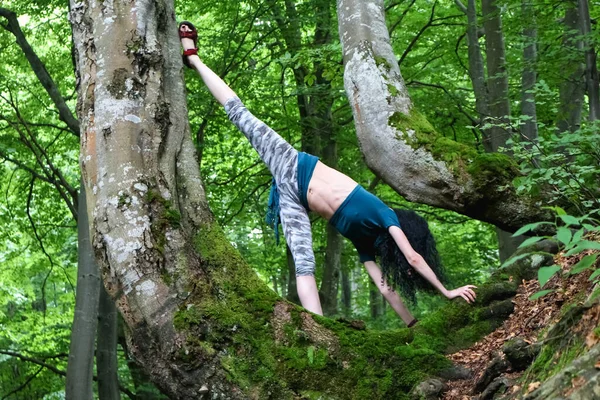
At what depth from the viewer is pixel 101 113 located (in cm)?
407

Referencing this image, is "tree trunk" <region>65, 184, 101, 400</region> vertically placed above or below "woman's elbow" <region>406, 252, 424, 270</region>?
above

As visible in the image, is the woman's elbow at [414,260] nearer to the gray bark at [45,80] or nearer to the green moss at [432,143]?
the green moss at [432,143]

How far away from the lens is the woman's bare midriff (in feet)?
14.8

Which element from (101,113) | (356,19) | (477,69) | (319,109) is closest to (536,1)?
(477,69)

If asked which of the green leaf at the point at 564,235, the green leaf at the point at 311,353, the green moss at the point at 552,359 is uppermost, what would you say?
the green leaf at the point at 564,235

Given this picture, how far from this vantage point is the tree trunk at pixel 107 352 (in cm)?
968

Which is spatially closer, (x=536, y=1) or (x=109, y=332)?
(x=536, y=1)

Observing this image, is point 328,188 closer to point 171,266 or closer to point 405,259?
point 405,259

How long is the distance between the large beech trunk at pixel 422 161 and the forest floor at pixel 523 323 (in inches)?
20.6

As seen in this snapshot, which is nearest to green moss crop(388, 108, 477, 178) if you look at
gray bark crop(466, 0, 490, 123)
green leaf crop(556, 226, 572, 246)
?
green leaf crop(556, 226, 572, 246)

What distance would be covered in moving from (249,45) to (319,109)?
1.98 meters

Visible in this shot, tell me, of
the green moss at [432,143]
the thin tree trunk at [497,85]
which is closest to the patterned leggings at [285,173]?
the green moss at [432,143]

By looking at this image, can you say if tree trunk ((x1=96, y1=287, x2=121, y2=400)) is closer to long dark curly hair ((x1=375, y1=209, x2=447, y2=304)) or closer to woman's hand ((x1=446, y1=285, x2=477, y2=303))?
long dark curly hair ((x1=375, y1=209, x2=447, y2=304))

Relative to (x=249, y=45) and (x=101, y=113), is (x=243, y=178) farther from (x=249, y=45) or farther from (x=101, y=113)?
(x=101, y=113)
